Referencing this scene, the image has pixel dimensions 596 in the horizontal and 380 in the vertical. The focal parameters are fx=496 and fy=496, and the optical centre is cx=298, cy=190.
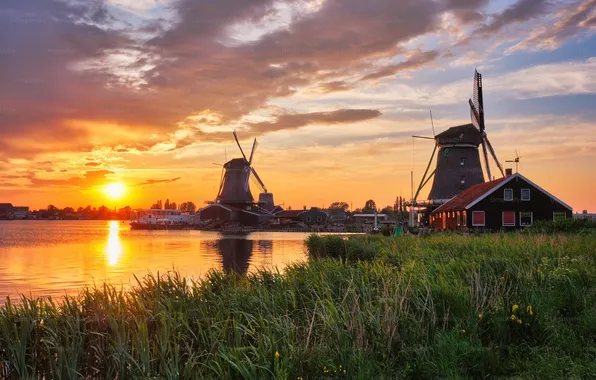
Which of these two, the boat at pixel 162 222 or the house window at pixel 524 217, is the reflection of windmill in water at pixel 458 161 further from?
the boat at pixel 162 222

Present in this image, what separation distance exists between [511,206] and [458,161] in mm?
18344

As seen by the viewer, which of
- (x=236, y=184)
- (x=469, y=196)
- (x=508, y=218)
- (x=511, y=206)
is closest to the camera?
(x=511, y=206)

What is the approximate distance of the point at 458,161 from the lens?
216 feet

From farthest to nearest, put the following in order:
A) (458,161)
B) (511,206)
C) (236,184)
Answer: (236,184)
(458,161)
(511,206)

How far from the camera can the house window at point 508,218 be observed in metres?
48.2

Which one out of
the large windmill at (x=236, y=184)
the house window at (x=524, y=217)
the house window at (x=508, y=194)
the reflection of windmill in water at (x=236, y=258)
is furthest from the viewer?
the large windmill at (x=236, y=184)

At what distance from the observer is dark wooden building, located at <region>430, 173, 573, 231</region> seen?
48125 millimetres

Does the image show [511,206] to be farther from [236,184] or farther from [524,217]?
[236,184]

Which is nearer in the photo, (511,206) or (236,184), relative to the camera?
(511,206)

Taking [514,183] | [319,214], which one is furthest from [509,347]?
A: [319,214]

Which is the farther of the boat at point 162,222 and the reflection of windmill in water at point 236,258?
the boat at point 162,222

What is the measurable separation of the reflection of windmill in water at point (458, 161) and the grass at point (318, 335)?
55650mm

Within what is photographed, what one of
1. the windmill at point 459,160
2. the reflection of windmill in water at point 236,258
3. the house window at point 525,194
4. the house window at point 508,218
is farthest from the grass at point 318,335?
the windmill at point 459,160

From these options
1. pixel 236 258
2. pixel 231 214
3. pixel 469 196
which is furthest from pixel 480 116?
pixel 231 214
